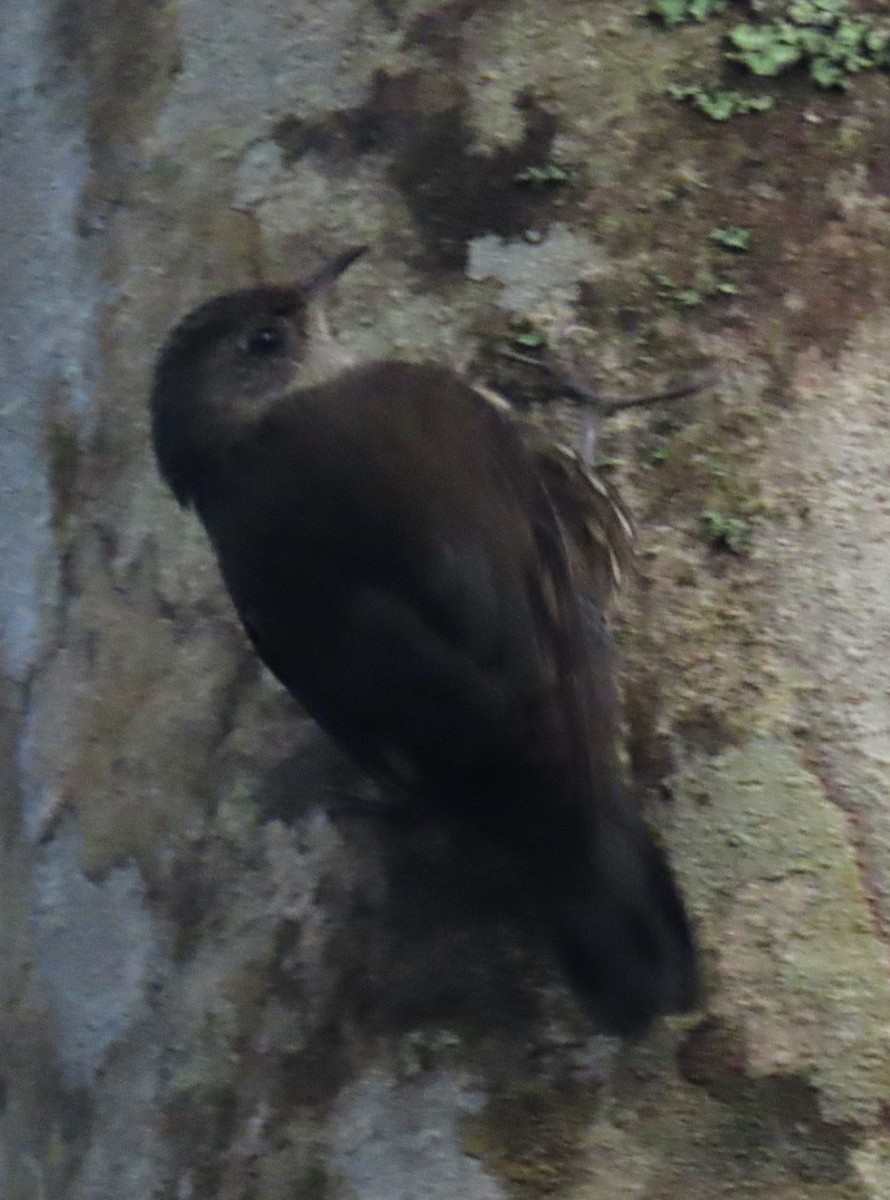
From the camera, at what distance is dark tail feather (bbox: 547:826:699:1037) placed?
1890 mm

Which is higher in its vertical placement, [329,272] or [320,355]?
[329,272]

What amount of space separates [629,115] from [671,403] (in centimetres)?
46

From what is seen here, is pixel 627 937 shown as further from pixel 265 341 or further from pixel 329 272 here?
pixel 265 341

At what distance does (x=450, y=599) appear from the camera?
2270 mm

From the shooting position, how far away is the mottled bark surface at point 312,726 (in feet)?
6.26

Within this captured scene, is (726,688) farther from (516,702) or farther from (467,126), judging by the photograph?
(467,126)

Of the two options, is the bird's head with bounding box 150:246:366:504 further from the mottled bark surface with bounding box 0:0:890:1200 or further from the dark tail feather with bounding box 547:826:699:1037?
the dark tail feather with bounding box 547:826:699:1037

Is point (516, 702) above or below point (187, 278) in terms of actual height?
below

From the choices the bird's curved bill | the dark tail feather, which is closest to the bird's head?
the bird's curved bill

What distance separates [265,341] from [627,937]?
3.82ft

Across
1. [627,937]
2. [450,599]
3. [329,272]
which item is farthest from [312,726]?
[329,272]

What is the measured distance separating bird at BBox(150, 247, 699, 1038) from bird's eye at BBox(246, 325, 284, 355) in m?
0.05

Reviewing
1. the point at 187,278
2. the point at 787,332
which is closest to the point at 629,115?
the point at 787,332

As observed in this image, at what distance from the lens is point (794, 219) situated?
236 centimetres
